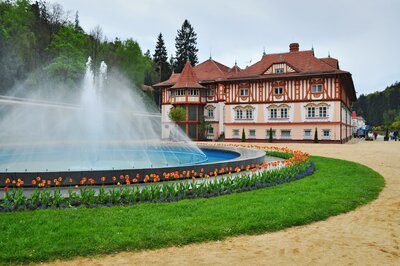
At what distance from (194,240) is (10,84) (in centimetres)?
3878

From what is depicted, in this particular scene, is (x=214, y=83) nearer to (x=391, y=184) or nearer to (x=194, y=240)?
(x=391, y=184)

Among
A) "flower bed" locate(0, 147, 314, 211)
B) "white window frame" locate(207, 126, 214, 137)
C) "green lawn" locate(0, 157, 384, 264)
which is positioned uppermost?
"white window frame" locate(207, 126, 214, 137)

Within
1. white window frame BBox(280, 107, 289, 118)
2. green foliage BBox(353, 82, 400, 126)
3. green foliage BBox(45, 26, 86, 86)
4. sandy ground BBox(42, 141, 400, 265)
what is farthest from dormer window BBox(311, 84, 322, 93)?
green foliage BBox(353, 82, 400, 126)

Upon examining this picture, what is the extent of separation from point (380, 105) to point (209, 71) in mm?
94827

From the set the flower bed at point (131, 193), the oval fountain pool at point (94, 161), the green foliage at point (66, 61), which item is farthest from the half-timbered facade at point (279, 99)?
the flower bed at point (131, 193)

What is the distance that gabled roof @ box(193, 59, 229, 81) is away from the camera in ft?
147

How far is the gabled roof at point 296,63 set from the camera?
36.5m

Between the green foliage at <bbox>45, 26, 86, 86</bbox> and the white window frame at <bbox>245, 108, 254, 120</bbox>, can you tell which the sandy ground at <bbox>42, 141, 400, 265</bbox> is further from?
the green foliage at <bbox>45, 26, 86, 86</bbox>

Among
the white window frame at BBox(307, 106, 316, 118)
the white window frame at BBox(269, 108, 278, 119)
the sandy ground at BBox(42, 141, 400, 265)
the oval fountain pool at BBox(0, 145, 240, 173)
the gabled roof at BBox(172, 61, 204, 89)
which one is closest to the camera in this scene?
the sandy ground at BBox(42, 141, 400, 265)

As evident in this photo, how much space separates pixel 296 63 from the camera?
38.7 meters

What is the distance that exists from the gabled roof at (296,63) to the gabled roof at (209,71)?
4674mm

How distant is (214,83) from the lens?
4388 centimetres

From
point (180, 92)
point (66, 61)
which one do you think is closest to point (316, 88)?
point (180, 92)

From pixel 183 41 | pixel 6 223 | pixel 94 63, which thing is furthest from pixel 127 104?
pixel 6 223
